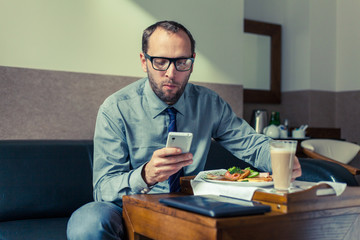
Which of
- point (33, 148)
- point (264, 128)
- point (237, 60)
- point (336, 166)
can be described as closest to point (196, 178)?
point (336, 166)

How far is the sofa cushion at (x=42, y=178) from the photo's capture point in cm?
204

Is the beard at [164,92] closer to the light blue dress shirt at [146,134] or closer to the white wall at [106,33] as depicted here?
the light blue dress shirt at [146,134]

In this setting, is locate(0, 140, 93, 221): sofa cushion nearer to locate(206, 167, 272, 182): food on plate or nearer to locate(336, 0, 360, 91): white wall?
locate(206, 167, 272, 182): food on plate

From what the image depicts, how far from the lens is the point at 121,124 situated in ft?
5.76

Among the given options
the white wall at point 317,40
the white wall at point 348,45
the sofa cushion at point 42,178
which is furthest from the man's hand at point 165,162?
Answer: the white wall at point 348,45

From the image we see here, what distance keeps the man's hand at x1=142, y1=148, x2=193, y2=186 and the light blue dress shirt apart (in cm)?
10

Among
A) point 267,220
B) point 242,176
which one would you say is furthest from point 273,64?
point 267,220

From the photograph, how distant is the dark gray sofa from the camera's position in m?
2.00

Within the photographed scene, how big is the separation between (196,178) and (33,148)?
1030mm

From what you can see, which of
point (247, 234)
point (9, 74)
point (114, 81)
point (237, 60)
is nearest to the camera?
point (247, 234)

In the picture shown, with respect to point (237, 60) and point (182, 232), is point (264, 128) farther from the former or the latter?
point (182, 232)

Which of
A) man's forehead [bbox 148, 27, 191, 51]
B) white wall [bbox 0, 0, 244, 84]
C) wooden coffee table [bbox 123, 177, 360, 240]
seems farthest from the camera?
white wall [bbox 0, 0, 244, 84]

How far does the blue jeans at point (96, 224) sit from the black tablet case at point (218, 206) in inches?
10.2

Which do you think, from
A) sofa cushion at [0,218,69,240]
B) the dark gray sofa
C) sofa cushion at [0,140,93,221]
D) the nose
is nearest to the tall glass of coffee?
the nose
